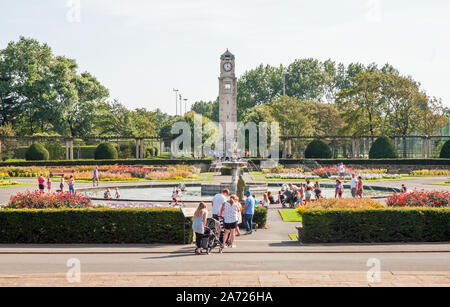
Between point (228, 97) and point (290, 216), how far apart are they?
223 ft

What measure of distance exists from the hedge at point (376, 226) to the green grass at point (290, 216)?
434 centimetres

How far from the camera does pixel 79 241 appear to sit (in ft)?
49.4

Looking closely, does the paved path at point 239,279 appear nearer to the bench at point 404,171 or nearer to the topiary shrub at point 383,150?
the bench at point 404,171

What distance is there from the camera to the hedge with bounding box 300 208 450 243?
586 inches

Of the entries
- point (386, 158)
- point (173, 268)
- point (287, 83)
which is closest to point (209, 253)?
point (173, 268)

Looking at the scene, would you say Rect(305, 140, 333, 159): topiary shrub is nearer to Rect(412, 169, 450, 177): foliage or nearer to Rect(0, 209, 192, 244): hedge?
Rect(412, 169, 450, 177): foliage

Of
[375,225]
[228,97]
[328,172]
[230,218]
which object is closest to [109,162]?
[328,172]

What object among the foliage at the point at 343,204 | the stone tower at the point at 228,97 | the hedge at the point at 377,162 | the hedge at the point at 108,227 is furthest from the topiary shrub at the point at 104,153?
the hedge at the point at 108,227

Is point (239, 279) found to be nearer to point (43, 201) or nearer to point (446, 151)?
point (43, 201)

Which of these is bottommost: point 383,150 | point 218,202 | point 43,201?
point 43,201

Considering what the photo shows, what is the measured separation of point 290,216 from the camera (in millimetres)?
20938

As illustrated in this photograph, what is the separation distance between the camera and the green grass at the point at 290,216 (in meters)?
19.9
